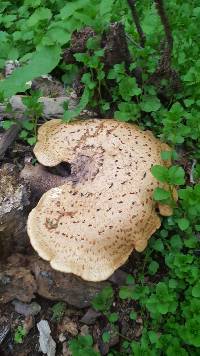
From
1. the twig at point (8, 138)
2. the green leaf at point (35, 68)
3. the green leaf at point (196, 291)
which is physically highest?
the green leaf at point (35, 68)

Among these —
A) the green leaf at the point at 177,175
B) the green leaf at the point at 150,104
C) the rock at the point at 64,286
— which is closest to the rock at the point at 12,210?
the rock at the point at 64,286

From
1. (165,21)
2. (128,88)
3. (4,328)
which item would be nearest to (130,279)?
(4,328)

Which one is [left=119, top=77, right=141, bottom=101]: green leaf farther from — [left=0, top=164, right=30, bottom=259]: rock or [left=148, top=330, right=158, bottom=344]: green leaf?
[left=148, top=330, right=158, bottom=344]: green leaf

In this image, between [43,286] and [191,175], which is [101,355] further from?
[191,175]

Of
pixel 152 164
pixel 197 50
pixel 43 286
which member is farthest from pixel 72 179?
pixel 197 50

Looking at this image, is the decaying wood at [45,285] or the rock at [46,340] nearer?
the rock at [46,340]

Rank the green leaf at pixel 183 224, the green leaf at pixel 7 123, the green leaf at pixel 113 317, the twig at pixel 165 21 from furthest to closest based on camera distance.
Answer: the green leaf at pixel 7 123 < the twig at pixel 165 21 < the green leaf at pixel 113 317 < the green leaf at pixel 183 224

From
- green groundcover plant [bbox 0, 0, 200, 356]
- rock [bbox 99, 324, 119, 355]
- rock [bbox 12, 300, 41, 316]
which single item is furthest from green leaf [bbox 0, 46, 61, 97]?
rock [bbox 99, 324, 119, 355]

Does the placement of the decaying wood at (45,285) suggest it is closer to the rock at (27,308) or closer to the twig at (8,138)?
the rock at (27,308)
